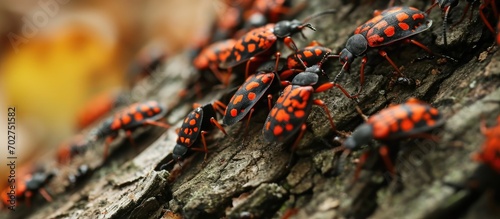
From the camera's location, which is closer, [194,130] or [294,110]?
[294,110]

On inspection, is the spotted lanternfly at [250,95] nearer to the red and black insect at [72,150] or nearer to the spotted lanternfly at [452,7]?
the spotted lanternfly at [452,7]

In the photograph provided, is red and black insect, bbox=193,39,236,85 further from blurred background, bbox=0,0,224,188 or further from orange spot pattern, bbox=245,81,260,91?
blurred background, bbox=0,0,224,188

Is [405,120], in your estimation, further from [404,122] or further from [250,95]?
[250,95]

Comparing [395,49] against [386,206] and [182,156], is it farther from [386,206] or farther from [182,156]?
[182,156]

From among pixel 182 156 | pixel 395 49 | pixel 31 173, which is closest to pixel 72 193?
pixel 31 173

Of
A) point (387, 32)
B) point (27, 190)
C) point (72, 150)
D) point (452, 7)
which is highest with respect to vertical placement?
point (72, 150)

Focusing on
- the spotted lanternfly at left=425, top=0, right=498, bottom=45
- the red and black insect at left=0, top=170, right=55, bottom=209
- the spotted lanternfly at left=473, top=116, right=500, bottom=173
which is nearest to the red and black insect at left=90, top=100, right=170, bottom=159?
the red and black insect at left=0, top=170, right=55, bottom=209

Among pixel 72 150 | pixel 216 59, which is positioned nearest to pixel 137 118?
pixel 216 59
